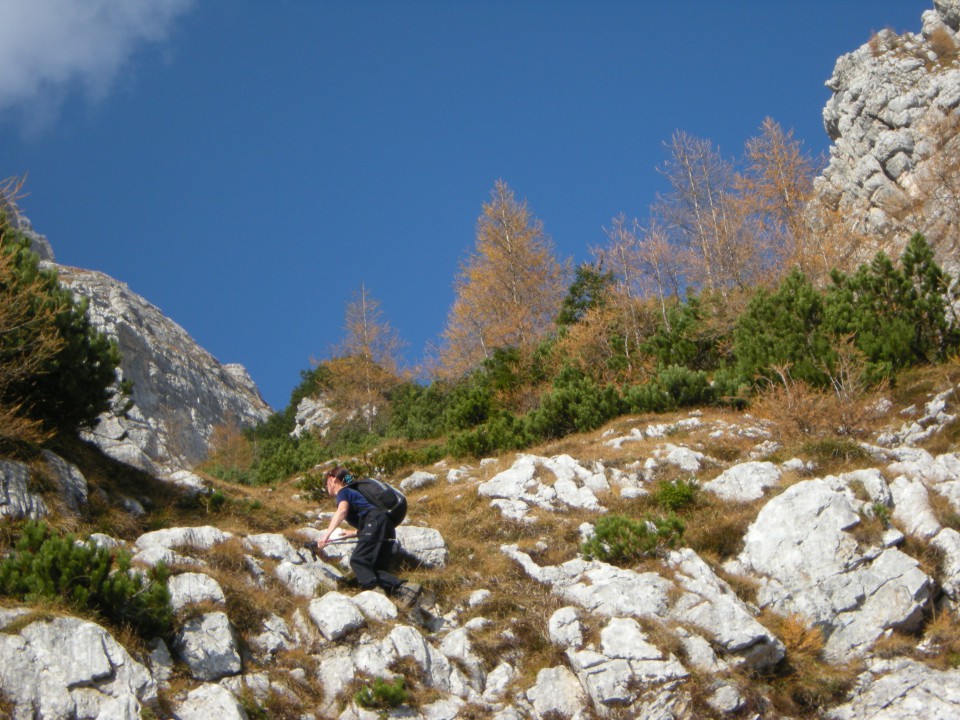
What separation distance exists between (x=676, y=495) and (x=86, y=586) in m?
7.54

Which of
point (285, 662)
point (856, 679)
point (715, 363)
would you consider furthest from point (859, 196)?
point (285, 662)

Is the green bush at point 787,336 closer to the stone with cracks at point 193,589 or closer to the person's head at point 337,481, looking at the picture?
the person's head at point 337,481

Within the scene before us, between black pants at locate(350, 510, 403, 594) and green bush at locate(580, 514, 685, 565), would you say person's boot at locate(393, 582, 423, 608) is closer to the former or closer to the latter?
black pants at locate(350, 510, 403, 594)

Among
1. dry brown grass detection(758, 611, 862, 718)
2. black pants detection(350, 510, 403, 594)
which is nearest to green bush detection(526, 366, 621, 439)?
black pants detection(350, 510, 403, 594)

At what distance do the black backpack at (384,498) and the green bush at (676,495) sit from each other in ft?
12.7

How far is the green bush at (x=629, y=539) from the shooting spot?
10.3 meters

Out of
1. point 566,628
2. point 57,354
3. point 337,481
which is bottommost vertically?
point 566,628

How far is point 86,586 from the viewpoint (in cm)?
793

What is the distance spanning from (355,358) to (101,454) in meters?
22.0

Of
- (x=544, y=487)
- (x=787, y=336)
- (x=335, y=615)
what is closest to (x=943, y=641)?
(x=544, y=487)

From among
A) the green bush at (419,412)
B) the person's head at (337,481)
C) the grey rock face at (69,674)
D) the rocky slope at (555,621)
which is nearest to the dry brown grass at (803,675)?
the rocky slope at (555,621)

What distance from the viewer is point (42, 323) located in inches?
475

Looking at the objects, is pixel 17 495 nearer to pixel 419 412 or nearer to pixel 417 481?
pixel 417 481

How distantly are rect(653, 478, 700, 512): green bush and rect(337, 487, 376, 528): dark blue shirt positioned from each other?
4260 mm
